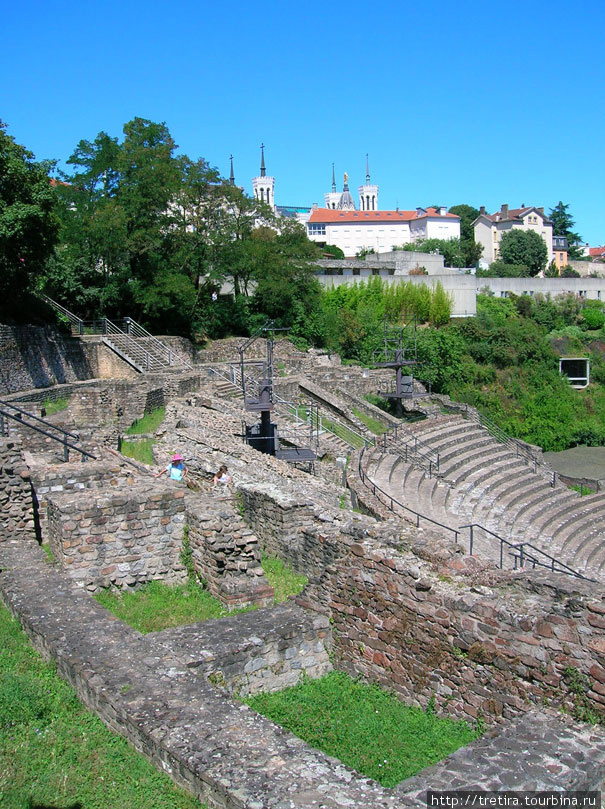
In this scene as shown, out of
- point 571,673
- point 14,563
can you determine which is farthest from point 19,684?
point 571,673

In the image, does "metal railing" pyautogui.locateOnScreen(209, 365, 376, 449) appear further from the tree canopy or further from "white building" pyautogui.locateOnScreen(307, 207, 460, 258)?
"white building" pyautogui.locateOnScreen(307, 207, 460, 258)

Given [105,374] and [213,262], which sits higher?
[213,262]

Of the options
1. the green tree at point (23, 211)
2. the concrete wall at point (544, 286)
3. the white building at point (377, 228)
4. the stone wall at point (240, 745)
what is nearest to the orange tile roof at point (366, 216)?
the white building at point (377, 228)

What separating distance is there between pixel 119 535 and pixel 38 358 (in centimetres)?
1667

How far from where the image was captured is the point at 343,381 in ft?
103

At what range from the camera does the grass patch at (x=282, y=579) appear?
9.30m

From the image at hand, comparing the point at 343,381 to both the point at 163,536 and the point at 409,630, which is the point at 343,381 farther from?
the point at 409,630

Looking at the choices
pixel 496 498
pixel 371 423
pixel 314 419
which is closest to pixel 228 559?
pixel 496 498

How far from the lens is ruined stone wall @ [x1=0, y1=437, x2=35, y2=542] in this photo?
33.6 feet

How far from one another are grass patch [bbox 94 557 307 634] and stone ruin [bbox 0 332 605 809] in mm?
178

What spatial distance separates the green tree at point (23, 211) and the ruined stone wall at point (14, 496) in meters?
12.7

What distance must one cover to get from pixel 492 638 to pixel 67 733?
3513mm

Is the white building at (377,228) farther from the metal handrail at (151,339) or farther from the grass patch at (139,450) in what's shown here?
the grass patch at (139,450)

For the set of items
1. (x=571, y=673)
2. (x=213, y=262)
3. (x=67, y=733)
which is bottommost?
(x=67, y=733)
